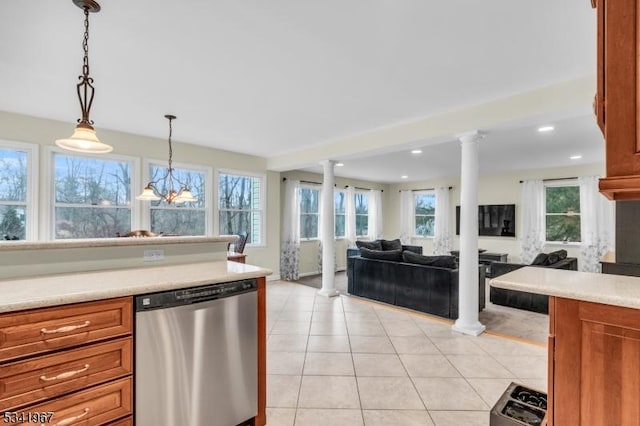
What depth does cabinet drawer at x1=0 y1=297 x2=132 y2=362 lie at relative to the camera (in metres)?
1.18

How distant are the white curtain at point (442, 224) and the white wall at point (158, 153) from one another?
4538mm

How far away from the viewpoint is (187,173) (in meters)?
5.22

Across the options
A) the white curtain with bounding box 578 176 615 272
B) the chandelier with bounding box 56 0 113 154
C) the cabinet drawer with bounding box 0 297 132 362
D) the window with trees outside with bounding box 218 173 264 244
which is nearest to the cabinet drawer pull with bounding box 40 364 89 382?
the cabinet drawer with bounding box 0 297 132 362

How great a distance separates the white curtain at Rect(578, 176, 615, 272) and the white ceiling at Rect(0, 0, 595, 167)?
189 inches

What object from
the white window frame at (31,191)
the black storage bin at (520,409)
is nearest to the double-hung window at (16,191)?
the white window frame at (31,191)

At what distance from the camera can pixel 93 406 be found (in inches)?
53.6

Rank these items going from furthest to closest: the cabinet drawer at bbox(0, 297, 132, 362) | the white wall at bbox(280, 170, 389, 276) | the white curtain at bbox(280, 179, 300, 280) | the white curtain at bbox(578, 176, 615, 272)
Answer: the white wall at bbox(280, 170, 389, 276)
the white curtain at bbox(280, 179, 300, 280)
the white curtain at bbox(578, 176, 615, 272)
the cabinet drawer at bbox(0, 297, 132, 362)

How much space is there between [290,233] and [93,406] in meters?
5.26

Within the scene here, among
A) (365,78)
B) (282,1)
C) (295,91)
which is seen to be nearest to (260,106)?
(295,91)

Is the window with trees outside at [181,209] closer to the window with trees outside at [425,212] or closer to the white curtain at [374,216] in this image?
the white curtain at [374,216]

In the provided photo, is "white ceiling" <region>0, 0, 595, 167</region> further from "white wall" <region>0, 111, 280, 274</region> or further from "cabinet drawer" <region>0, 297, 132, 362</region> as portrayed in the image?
"cabinet drawer" <region>0, 297, 132, 362</region>

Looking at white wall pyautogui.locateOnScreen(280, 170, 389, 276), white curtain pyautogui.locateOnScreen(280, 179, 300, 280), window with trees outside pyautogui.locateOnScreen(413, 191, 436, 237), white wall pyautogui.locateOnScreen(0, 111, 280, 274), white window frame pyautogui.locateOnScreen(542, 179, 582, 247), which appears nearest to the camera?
white wall pyautogui.locateOnScreen(0, 111, 280, 274)

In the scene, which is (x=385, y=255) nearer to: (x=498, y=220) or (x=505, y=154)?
A: (x=505, y=154)

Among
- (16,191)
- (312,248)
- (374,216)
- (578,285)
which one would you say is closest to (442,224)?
(374,216)
